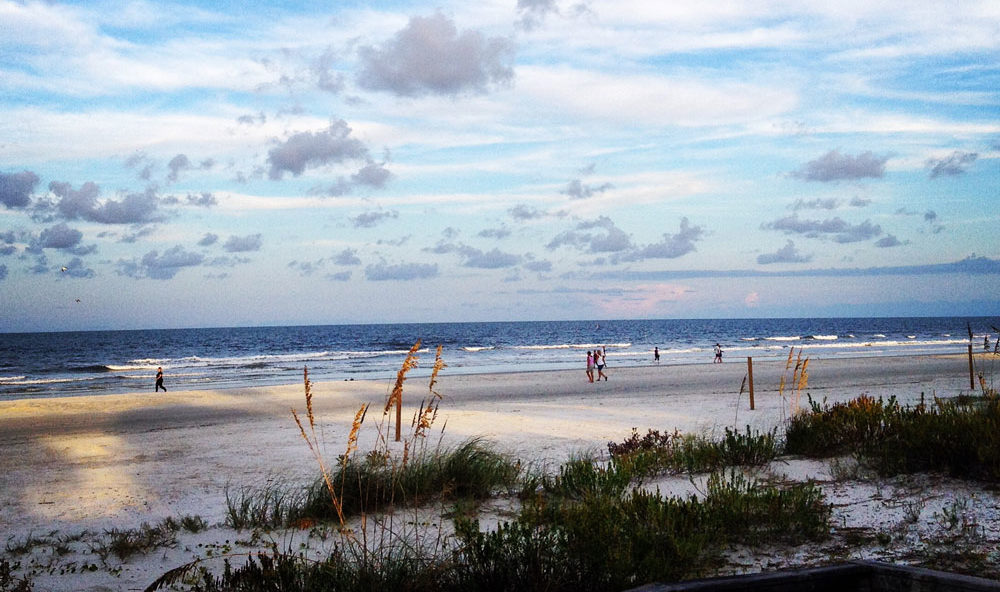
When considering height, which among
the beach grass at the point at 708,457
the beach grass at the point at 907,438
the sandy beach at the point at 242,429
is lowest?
the sandy beach at the point at 242,429

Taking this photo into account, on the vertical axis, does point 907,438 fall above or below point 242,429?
above

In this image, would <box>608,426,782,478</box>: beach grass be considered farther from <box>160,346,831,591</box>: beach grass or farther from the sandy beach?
the sandy beach

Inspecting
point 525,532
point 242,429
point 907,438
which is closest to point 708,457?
point 907,438

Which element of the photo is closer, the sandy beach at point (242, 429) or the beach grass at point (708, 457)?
the sandy beach at point (242, 429)

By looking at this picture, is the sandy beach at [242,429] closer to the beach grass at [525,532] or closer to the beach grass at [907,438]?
the beach grass at [907,438]

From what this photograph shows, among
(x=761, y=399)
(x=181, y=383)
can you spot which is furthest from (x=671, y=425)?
(x=181, y=383)

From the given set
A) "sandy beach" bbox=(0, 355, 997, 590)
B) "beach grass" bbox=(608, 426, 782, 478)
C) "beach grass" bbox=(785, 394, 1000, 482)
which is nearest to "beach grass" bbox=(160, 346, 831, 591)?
"beach grass" bbox=(608, 426, 782, 478)

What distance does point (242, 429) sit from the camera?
1702 centimetres

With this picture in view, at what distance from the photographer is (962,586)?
3.28 metres

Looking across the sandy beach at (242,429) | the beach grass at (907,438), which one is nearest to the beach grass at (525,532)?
the sandy beach at (242,429)

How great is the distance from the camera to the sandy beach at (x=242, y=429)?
7961mm

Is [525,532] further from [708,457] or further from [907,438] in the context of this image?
[907,438]

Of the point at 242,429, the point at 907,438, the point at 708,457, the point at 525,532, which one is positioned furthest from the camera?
the point at 242,429

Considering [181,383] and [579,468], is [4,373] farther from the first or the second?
[579,468]
